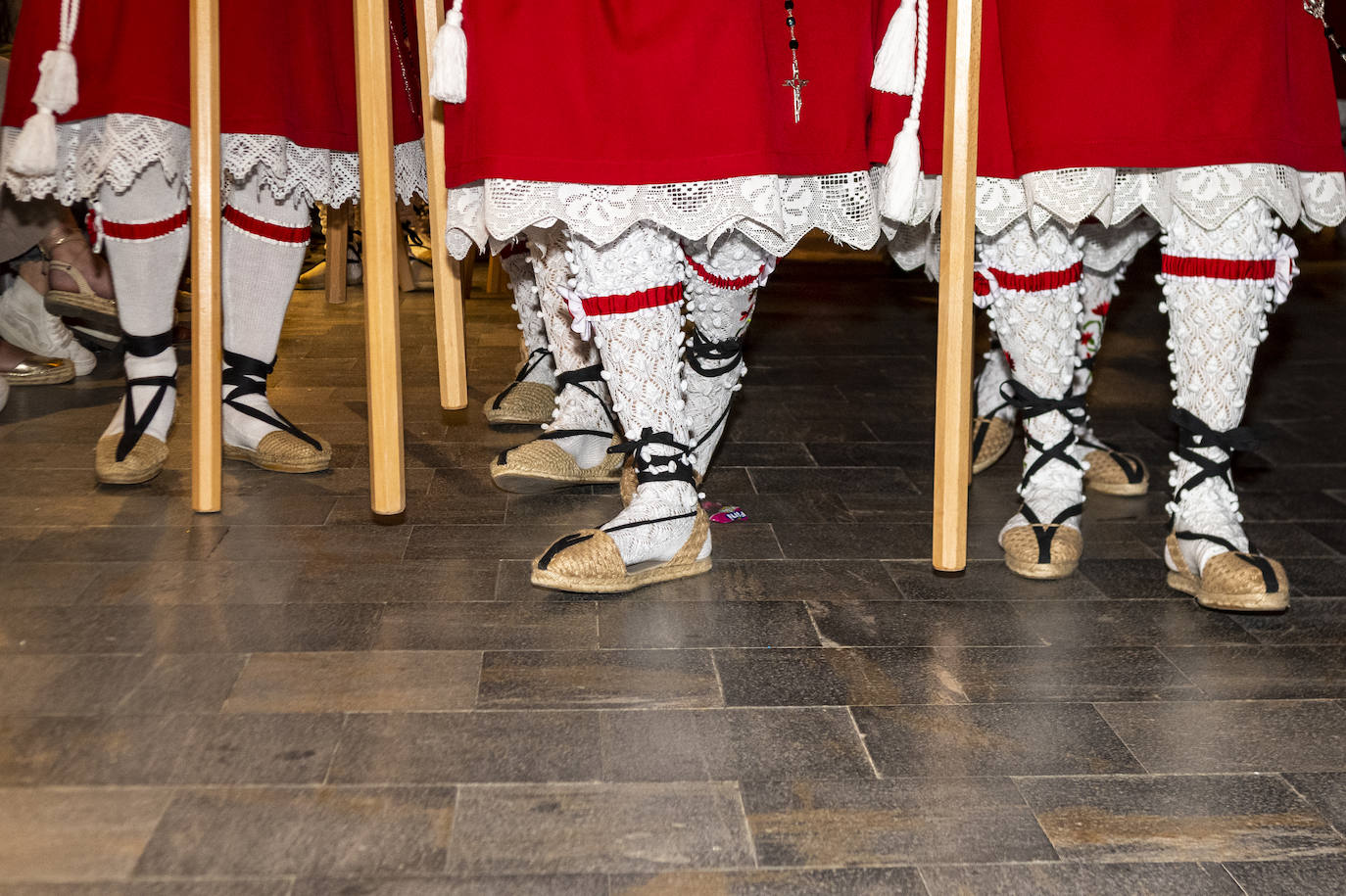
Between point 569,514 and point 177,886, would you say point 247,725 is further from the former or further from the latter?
point 569,514

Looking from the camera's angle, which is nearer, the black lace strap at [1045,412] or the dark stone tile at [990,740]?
the dark stone tile at [990,740]

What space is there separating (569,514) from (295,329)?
5.70 ft

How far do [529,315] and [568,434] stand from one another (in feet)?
1.31

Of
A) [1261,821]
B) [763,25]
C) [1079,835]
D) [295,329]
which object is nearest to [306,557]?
[763,25]

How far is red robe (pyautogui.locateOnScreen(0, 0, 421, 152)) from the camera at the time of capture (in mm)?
1616

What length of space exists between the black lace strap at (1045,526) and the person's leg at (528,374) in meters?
0.96

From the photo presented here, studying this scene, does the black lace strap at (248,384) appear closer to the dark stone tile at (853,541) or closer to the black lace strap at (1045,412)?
the dark stone tile at (853,541)

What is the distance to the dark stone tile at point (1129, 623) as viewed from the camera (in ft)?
4.40

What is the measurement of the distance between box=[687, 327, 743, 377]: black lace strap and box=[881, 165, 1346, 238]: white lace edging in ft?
1.32

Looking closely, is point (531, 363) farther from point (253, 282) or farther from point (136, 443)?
point (136, 443)

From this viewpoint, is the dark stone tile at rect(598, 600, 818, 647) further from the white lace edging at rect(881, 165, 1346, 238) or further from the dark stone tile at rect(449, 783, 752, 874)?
the white lace edging at rect(881, 165, 1346, 238)

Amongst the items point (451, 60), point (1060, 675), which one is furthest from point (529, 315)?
point (1060, 675)

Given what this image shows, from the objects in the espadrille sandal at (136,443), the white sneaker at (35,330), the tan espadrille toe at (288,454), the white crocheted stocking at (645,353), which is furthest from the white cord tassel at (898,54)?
the white sneaker at (35,330)

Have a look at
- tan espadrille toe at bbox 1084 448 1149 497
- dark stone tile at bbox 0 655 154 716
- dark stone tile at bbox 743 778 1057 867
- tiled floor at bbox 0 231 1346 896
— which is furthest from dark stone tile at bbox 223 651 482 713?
tan espadrille toe at bbox 1084 448 1149 497
